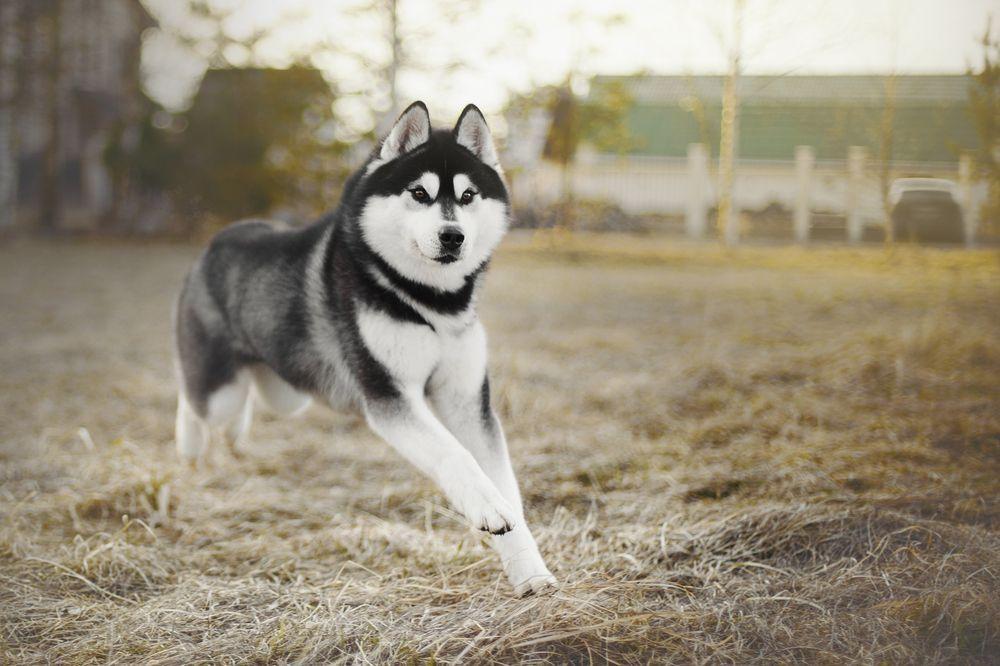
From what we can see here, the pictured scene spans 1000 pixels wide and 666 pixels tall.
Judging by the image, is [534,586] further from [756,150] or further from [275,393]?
[756,150]

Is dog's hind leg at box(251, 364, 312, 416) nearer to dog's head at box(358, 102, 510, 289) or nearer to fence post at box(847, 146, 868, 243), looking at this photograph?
dog's head at box(358, 102, 510, 289)

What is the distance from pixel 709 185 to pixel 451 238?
69.4 ft

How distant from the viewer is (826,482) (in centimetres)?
358

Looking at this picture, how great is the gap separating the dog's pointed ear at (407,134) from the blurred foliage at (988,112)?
4.86 meters

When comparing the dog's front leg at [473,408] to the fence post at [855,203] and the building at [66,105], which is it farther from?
the fence post at [855,203]

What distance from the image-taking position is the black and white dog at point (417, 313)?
2.56 m

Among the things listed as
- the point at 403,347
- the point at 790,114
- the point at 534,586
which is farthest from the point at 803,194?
the point at 534,586

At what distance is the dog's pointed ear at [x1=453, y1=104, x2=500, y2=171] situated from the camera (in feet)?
9.61

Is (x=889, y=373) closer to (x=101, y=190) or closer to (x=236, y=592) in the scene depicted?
(x=236, y=592)

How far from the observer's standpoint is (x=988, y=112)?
6.48 meters

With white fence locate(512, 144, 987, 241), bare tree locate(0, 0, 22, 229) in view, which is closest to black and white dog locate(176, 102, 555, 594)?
white fence locate(512, 144, 987, 241)

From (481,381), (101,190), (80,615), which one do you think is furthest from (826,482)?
(101,190)

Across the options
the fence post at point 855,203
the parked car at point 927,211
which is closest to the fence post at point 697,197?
the fence post at point 855,203

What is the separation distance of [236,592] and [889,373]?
4.42 m
